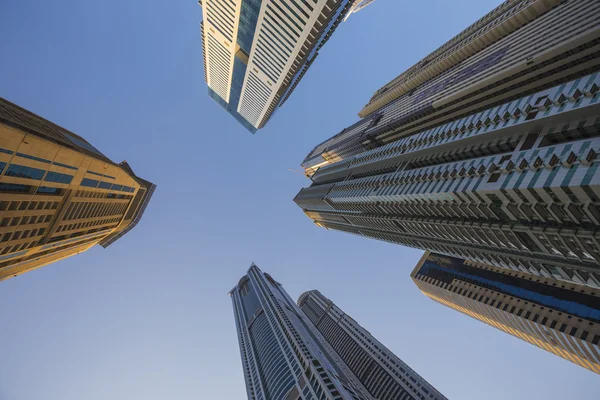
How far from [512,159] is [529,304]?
80.1m

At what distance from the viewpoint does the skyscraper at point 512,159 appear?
39.8 m

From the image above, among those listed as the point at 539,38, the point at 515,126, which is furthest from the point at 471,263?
the point at 515,126

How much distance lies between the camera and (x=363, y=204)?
325 ft

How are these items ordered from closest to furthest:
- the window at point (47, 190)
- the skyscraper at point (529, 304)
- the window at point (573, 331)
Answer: the window at point (47, 190), the window at point (573, 331), the skyscraper at point (529, 304)

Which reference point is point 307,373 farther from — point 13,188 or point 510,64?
point 510,64

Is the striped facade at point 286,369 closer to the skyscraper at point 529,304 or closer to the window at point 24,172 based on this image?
the skyscraper at point 529,304

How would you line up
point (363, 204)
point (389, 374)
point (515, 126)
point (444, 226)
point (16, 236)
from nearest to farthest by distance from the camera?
1. point (515, 126)
2. point (16, 236)
3. point (444, 226)
4. point (363, 204)
5. point (389, 374)

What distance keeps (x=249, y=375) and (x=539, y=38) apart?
179220 millimetres

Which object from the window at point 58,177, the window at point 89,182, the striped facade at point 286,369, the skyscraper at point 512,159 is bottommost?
the striped facade at point 286,369

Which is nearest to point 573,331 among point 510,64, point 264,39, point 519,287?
point 519,287

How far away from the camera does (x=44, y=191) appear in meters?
57.2

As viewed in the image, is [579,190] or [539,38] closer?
[579,190]

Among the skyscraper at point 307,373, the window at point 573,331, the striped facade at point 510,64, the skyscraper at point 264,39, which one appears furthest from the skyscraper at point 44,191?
the window at point 573,331

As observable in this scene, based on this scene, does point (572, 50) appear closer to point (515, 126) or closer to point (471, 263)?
point (515, 126)
